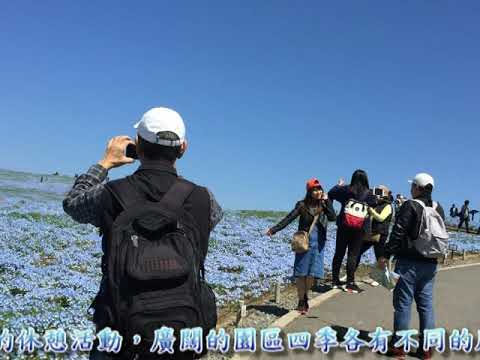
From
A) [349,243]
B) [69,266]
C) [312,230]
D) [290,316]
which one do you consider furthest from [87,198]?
[69,266]

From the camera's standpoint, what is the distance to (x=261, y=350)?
624cm

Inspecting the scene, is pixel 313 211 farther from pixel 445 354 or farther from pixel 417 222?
pixel 445 354

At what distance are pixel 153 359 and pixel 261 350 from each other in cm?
381

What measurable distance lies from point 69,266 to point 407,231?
314 inches

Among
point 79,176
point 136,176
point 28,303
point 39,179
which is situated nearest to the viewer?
point 136,176

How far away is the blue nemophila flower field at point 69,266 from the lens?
24.3 feet

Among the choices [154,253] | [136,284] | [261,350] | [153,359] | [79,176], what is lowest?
[261,350]

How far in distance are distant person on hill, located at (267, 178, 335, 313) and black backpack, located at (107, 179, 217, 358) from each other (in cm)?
517

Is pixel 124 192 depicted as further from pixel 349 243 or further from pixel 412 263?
pixel 349 243

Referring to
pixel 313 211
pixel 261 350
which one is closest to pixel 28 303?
pixel 261 350

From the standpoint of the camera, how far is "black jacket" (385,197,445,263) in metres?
6.30

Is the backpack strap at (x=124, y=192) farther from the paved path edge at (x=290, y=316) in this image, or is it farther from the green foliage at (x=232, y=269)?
the green foliage at (x=232, y=269)

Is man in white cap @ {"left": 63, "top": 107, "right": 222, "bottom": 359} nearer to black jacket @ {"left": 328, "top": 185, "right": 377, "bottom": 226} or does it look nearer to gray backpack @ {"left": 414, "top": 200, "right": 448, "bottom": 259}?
gray backpack @ {"left": 414, "top": 200, "right": 448, "bottom": 259}

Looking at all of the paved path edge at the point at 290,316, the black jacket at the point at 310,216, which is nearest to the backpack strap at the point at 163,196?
the paved path edge at the point at 290,316
